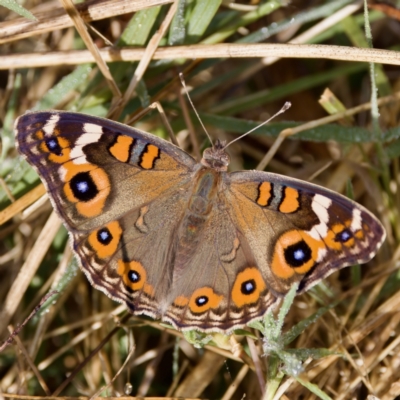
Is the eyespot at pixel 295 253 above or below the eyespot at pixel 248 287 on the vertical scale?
above

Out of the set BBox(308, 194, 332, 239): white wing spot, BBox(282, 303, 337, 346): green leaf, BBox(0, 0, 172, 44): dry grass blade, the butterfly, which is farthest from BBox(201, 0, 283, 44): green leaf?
BBox(282, 303, 337, 346): green leaf

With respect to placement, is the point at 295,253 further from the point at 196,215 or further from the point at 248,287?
the point at 196,215

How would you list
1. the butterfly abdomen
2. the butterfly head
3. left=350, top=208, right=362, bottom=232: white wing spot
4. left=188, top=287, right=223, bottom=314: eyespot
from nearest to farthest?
left=350, top=208, right=362, bottom=232: white wing spot
left=188, top=287, right=223, bottom=314: eyespot
the butterfly abdomen
the butterfly head

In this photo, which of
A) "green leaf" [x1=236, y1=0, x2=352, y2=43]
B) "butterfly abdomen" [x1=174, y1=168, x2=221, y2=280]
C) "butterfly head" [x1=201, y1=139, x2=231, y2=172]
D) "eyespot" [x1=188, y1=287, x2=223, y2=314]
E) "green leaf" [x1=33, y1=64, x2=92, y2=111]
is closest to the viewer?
"eyespot" [x1=188, y1=287, x2=223, y2=314]

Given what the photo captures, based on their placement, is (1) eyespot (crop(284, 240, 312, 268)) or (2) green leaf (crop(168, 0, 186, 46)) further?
(2) green leaf (crop(168, 0, 186, 46))

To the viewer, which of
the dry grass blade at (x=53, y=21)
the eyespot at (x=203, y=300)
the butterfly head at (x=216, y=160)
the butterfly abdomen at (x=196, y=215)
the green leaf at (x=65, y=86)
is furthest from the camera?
the green leaf at (x=65, y=86)

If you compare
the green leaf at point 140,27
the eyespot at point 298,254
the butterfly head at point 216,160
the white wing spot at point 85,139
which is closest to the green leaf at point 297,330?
the eyespot at point 298,254

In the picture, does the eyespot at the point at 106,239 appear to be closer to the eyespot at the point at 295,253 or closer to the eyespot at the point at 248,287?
the eyespot at the point at 248,287

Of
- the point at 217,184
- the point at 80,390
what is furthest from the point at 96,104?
the point at 80,390

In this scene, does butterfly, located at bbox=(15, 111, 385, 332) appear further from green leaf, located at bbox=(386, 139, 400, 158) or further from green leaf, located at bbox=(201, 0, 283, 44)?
green leaf, located at bbox=(386, 139, 400, 158)
